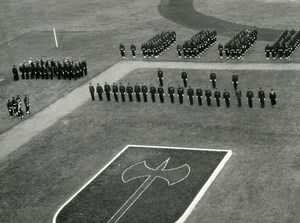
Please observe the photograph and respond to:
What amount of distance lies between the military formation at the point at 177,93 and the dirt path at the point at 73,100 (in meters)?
1.59

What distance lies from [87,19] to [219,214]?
149 feet

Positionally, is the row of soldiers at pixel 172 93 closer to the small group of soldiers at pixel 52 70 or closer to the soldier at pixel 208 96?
the soldier at pixel 208 96

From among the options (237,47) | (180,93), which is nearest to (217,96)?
(180,93)

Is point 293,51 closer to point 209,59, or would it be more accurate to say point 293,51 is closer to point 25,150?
point 209,59

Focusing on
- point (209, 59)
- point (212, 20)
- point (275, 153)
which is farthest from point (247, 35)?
point (275, 153)

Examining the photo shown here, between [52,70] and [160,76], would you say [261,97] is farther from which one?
[52,70]

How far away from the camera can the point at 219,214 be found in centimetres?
2119

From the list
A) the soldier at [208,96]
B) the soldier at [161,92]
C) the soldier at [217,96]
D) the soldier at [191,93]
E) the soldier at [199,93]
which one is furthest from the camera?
the soldier at [161,92]

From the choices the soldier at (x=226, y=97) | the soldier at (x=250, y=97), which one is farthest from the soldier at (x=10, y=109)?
the soldier at (x=250, y=97)

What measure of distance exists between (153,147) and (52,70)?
1663 cm

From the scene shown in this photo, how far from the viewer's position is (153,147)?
92.1 ft

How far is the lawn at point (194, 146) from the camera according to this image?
22.1 m

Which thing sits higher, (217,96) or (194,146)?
(217,96)

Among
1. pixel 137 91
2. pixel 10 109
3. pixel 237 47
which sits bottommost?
pixel 10 109
